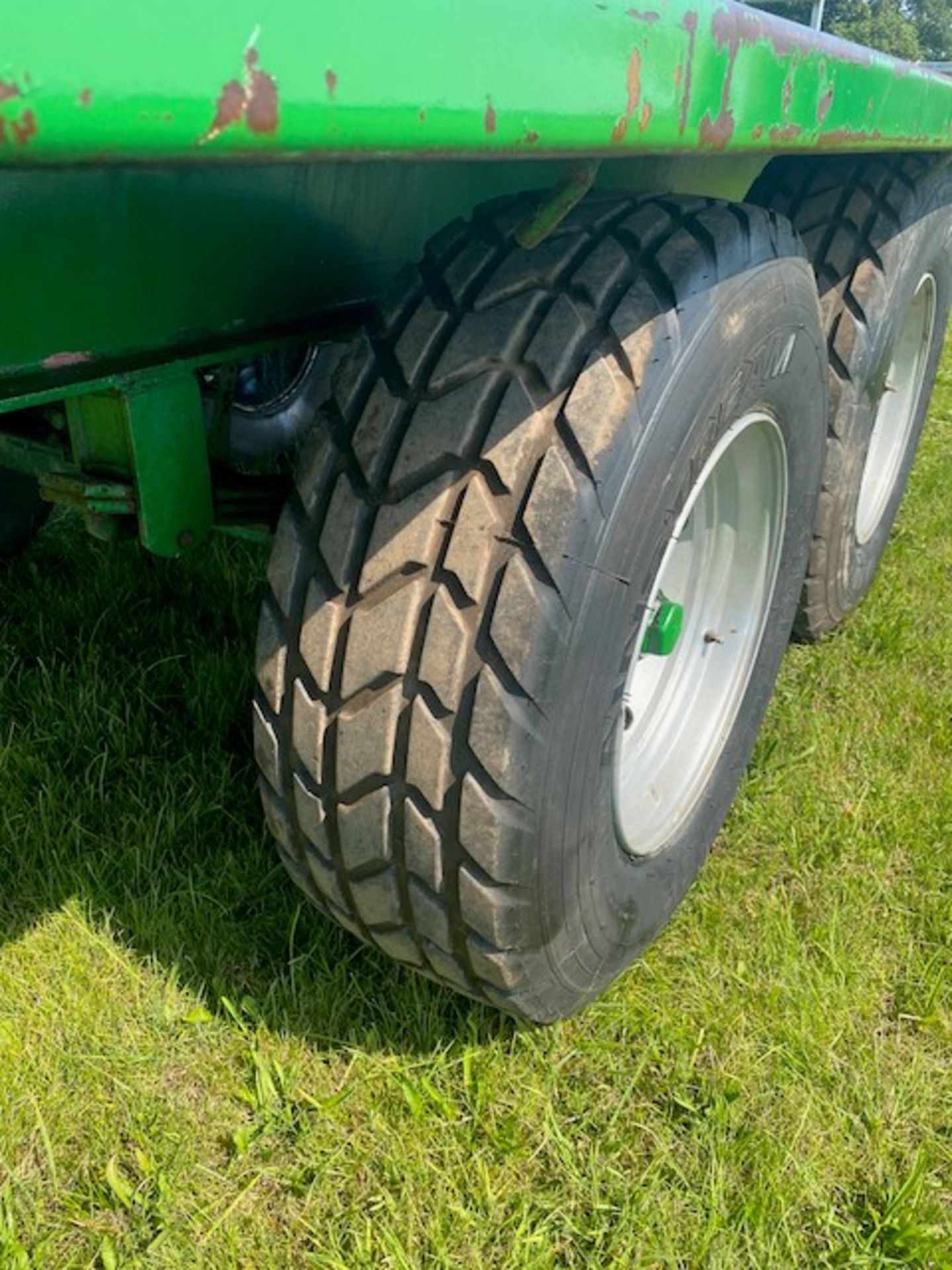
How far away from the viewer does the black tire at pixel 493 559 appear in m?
1.16

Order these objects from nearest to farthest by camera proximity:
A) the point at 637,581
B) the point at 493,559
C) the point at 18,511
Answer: the point at 493,559
the point at 637,581
the point at 18,511

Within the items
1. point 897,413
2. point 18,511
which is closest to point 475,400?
point 18,511

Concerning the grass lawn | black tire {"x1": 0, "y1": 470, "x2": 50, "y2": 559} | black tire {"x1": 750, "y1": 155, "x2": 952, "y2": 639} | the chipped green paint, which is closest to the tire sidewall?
the grass lawn

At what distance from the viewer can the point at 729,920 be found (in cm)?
185

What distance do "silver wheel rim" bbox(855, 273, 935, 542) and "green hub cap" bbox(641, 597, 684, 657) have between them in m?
1.31

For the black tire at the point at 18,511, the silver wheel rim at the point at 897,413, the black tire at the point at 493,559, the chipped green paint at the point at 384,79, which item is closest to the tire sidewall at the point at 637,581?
the black tire at the point at 493,559

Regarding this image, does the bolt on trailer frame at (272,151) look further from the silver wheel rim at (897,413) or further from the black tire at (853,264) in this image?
the silver wheel rim at (897,413)

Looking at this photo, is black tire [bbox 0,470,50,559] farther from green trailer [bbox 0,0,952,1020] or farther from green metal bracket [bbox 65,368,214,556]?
green metal bracket [bbox 65,368,214,556]

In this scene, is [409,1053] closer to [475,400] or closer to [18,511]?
[475,400]

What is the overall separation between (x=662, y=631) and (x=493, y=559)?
1.83 ft

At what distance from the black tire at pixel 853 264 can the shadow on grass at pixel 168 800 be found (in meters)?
1.22

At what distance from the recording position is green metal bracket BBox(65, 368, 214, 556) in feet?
4.07

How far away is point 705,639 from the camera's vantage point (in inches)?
76.1

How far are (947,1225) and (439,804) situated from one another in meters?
0.85
